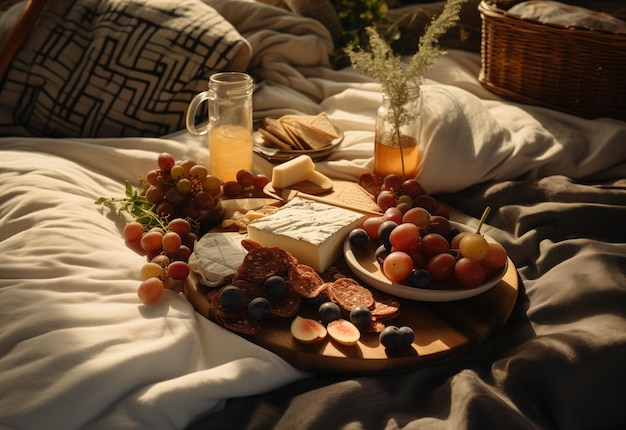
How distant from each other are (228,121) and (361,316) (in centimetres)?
74

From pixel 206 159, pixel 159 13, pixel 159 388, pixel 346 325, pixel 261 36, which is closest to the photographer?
pixel 159 388

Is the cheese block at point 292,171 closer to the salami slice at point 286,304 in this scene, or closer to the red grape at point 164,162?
the red grape at point 164,162

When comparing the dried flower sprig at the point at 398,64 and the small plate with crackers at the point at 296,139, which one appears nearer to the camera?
the dried flower sprig at the point at 398,64

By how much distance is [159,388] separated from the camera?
0.94 metres

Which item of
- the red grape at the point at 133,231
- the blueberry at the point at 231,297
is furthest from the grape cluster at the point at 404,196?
the red grape at the point at 133,231

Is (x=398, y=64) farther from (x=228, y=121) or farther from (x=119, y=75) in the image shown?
(x=119, y=75)

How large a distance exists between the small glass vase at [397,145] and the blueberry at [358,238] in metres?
0.29

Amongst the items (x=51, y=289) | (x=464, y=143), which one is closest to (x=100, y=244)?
(x=51, y=289)

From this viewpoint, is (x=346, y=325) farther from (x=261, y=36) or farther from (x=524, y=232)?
(x=261, y=36)

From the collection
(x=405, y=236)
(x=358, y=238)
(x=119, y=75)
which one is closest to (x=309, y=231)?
(x=358, y=238)

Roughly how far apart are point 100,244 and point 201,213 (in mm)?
259

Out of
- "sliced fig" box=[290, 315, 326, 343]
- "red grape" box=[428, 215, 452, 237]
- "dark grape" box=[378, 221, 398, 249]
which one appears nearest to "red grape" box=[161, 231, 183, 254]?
"sliced fig" box=[290, 315, 326, 343]

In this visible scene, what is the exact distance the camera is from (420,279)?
45.1 inches

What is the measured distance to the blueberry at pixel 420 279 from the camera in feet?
3.76
